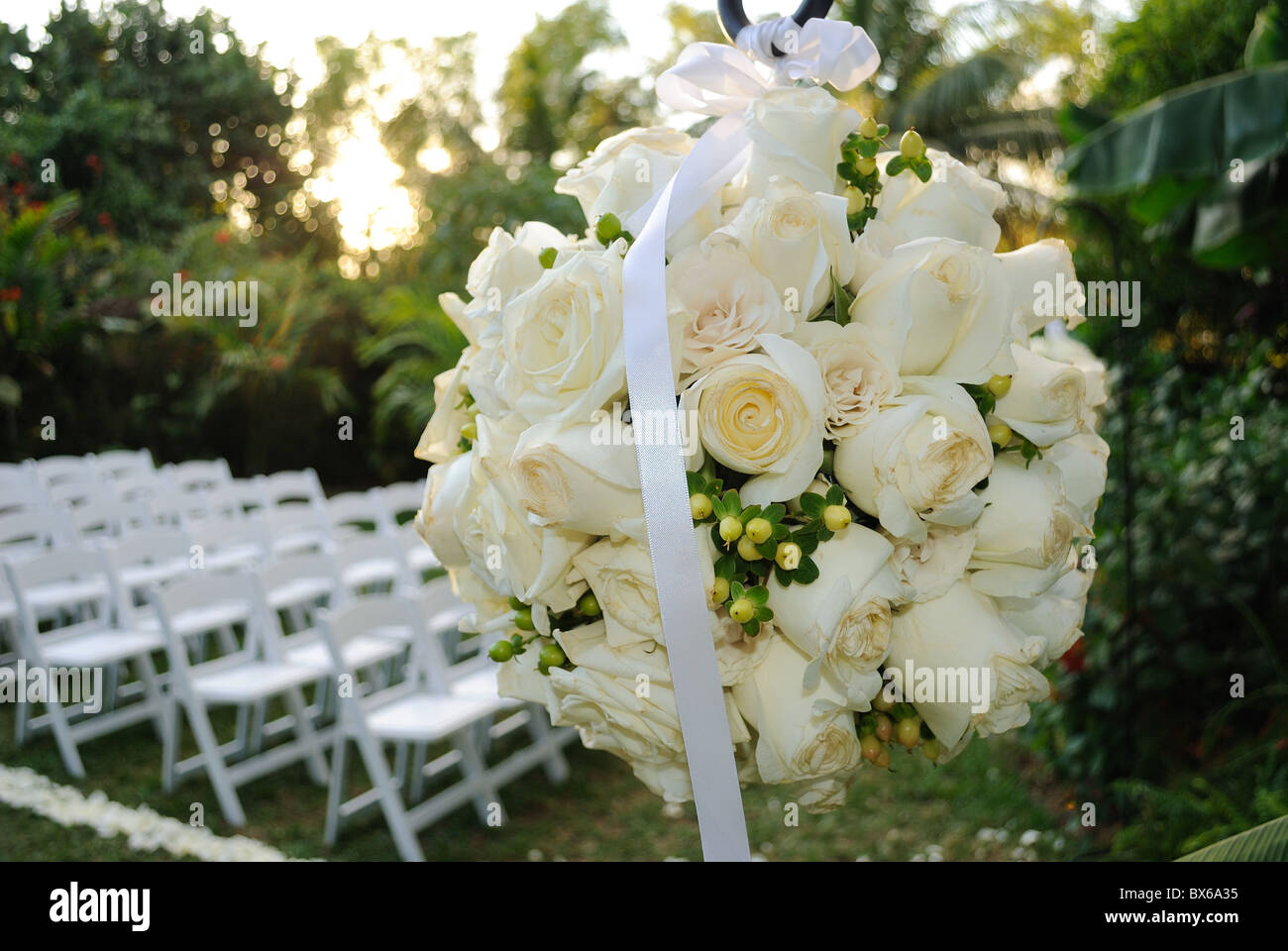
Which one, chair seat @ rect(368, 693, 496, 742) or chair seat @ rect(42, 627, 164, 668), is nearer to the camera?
chair seat @ rect(368, 693, 496, 742)

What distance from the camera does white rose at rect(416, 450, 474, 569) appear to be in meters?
0.97

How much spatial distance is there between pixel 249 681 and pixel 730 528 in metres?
4.22

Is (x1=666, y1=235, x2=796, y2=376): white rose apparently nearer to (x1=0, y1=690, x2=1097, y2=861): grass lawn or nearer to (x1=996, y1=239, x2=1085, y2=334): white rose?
(x1=996, y1=239, x2=1085, y2=334): white rose

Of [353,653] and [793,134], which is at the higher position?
[793,134]

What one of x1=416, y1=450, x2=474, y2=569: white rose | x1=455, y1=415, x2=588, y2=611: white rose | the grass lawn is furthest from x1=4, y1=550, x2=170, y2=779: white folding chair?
x1=455, y1=415, x2=588, y2=611: white rose

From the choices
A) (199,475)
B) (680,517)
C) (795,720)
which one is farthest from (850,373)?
(199,475)

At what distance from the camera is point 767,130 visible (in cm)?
91

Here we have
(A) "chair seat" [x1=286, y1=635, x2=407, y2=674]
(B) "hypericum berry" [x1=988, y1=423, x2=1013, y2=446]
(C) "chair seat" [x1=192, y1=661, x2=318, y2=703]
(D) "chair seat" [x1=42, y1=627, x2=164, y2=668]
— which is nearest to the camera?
(B) "hypericum berry" [x1=988, y1=423, x2=1013, y2=446]

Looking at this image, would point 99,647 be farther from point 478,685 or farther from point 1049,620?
point 1049,620

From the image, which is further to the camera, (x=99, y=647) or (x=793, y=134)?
(x=99, y=647)

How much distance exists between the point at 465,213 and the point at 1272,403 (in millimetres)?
11011

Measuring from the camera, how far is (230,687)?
4355mm

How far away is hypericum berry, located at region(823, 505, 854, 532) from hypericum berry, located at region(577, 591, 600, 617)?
24cm
